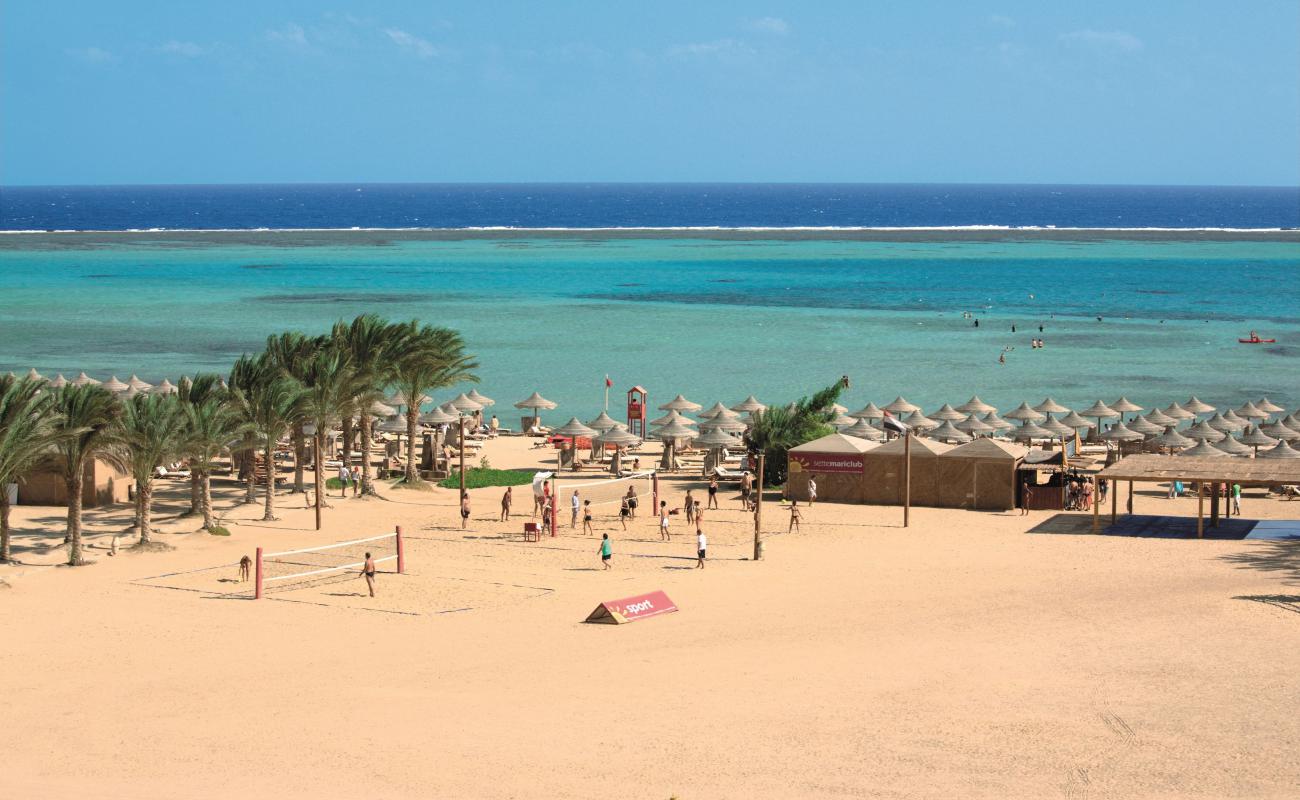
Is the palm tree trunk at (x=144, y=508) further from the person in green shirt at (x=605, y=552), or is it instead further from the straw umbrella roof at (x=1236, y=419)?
the straw umbrella roof at (x=1236, y=419)

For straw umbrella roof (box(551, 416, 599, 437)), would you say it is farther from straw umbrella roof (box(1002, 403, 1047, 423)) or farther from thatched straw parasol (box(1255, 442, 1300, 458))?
thatched straw parasol (box(1255, 442, 1300, 458))

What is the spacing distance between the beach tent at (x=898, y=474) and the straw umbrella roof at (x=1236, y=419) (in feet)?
39.9

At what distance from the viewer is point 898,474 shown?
36.2 m

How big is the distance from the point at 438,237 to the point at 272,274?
56.8 metres

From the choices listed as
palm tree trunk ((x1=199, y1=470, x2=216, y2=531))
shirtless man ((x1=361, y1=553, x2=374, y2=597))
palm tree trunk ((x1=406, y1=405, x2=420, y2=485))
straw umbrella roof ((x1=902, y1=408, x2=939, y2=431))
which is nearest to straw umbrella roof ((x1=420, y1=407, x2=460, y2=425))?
palm tree trunk ((x1=406, y1=405, x2=420, y2=485))

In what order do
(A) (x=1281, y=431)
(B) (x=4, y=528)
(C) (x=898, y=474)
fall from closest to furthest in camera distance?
1. (B) (x=4, y=528)
2. (C) (x=898, y=474)
3. (A) (x=1281, y=431)

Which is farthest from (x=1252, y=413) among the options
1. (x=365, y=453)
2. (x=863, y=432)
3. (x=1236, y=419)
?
(x=365, y=453)

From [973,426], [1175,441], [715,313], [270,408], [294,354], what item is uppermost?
[294,354]

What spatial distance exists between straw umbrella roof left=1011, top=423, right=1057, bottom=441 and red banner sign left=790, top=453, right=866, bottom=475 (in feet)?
28.8

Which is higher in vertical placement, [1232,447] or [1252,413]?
[1252,413]

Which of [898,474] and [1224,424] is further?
[1224,424]

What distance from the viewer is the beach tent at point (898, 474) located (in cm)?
3597

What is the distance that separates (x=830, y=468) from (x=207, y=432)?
45.9 feet

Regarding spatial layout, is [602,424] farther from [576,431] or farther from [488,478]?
[488,478]
